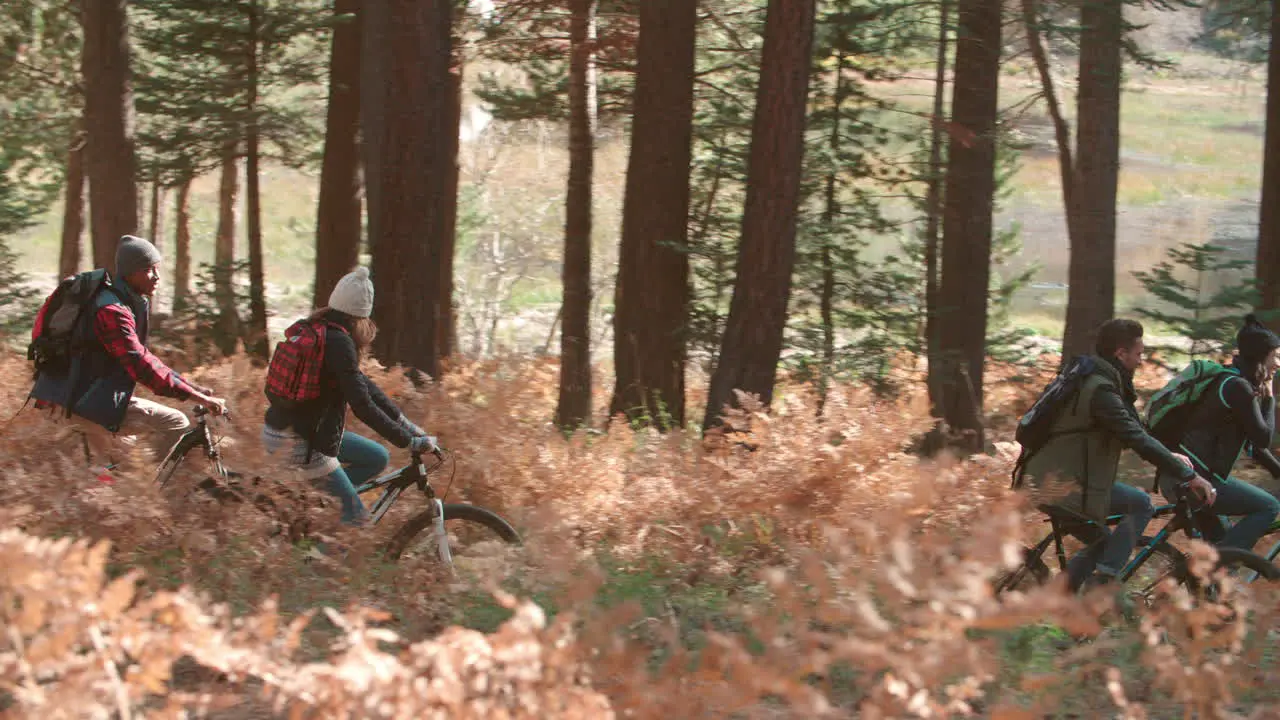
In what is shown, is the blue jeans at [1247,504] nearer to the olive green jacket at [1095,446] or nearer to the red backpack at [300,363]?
the olive green jacket at [1095,446]

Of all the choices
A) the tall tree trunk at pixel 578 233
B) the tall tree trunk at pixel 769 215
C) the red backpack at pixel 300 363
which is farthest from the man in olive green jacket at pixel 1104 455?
the tall tree trunk at pixel 578 233

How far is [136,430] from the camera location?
7.59 metres

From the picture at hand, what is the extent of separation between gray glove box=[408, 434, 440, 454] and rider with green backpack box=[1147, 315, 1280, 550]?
4147mm

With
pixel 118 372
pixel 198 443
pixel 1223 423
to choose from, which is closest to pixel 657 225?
pixel 198 443

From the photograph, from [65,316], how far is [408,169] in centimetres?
Answer: 431

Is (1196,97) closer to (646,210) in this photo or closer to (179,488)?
(646,210)

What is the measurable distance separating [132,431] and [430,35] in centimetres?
496

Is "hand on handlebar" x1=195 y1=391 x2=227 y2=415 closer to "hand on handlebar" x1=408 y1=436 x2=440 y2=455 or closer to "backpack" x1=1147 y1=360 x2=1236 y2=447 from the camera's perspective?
"hand on handlebar" x1=408 y1=436 x2=440 y2=455

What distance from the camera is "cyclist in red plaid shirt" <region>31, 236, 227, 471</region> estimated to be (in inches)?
283

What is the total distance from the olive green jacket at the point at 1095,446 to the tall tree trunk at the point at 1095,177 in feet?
26.2

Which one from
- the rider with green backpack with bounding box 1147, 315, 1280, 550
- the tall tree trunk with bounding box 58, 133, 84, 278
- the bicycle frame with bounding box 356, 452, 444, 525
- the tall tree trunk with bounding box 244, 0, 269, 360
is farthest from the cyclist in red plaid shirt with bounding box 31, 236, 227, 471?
the tall tree trunk with bounding box 58, 133, 84, 278

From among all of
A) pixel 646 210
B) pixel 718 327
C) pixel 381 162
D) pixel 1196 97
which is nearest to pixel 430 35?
pixel 381 162

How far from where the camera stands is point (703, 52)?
1667cm

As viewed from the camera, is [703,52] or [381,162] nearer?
[381,162]
